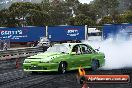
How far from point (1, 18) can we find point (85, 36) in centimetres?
3630

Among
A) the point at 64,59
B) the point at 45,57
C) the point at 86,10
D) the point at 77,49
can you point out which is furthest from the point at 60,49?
the point at 86,10

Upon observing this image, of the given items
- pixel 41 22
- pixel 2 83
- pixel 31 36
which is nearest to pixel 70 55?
pixel 2 83

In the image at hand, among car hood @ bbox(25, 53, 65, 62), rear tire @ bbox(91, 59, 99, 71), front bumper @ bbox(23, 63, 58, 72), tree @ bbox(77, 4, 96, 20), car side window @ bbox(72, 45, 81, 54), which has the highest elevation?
tree @ bbox(77, 4, 96, 20)

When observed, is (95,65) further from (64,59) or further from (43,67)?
(43,67)

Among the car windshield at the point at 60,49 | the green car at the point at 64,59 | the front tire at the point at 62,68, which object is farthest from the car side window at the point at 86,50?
the front tire at the point at 62,68

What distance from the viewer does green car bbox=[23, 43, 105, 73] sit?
712 inches

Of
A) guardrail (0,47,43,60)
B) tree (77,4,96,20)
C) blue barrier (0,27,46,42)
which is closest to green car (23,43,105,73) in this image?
guardrail (0,47,43,60)

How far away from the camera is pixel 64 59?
18.6 meters

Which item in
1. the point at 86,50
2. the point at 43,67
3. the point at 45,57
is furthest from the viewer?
the point at 86,50

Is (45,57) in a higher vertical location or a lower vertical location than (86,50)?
lower

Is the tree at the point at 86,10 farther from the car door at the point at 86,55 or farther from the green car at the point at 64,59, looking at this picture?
the car door at the point at 86,55

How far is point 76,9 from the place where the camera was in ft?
477

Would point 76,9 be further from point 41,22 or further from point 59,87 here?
point 59,87

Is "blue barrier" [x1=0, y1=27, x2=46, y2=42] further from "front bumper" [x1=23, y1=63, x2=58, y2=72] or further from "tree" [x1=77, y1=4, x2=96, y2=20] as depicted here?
"tree" [x1=77, y1=4, x2=96, y2=20]
